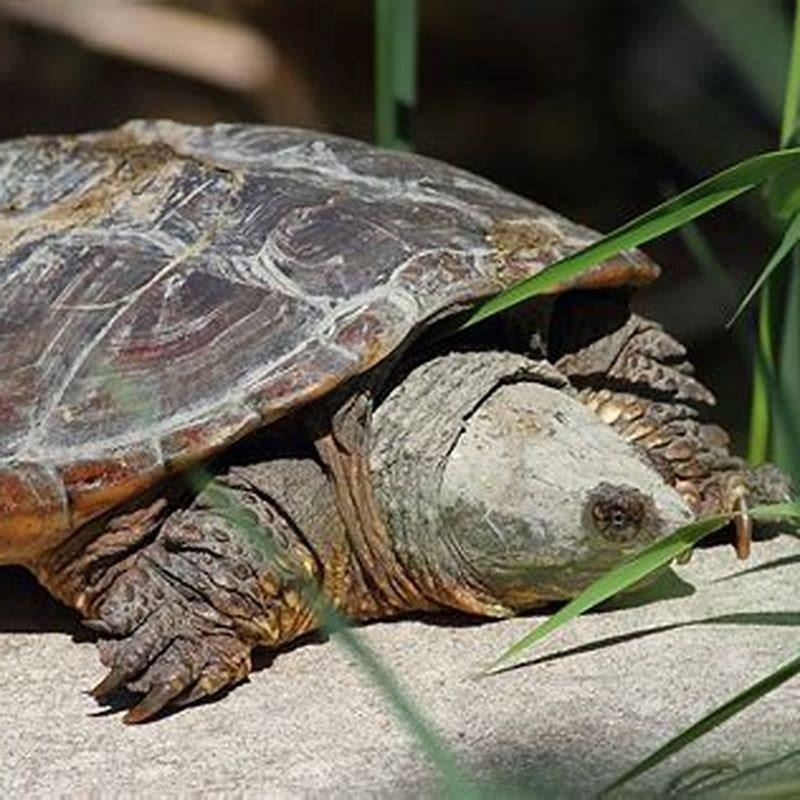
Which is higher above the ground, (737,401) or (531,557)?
(531,557)

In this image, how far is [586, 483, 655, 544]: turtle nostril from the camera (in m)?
3.49

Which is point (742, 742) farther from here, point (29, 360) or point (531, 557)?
point (29, 360)

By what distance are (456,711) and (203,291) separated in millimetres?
758

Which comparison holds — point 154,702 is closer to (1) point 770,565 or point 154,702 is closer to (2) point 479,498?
(2) point 479,498

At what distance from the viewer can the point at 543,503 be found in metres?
3.53

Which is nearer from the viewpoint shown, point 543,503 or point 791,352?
point 543,503

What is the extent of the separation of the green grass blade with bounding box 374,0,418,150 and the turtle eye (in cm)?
105

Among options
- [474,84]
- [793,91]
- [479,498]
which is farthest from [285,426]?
[474,84]

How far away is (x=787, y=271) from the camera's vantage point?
158 inches

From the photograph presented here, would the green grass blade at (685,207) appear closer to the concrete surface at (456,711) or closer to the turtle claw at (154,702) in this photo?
the concrete surface at (456,711)

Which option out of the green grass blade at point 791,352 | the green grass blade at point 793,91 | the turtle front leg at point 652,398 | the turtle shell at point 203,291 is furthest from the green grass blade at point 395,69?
the green grass blade at point 791,352

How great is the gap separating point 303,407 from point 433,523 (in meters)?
0.26

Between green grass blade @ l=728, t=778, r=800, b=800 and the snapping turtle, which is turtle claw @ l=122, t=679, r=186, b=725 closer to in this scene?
the snapping turtle

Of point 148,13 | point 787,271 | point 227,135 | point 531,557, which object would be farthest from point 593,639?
point 148,13
